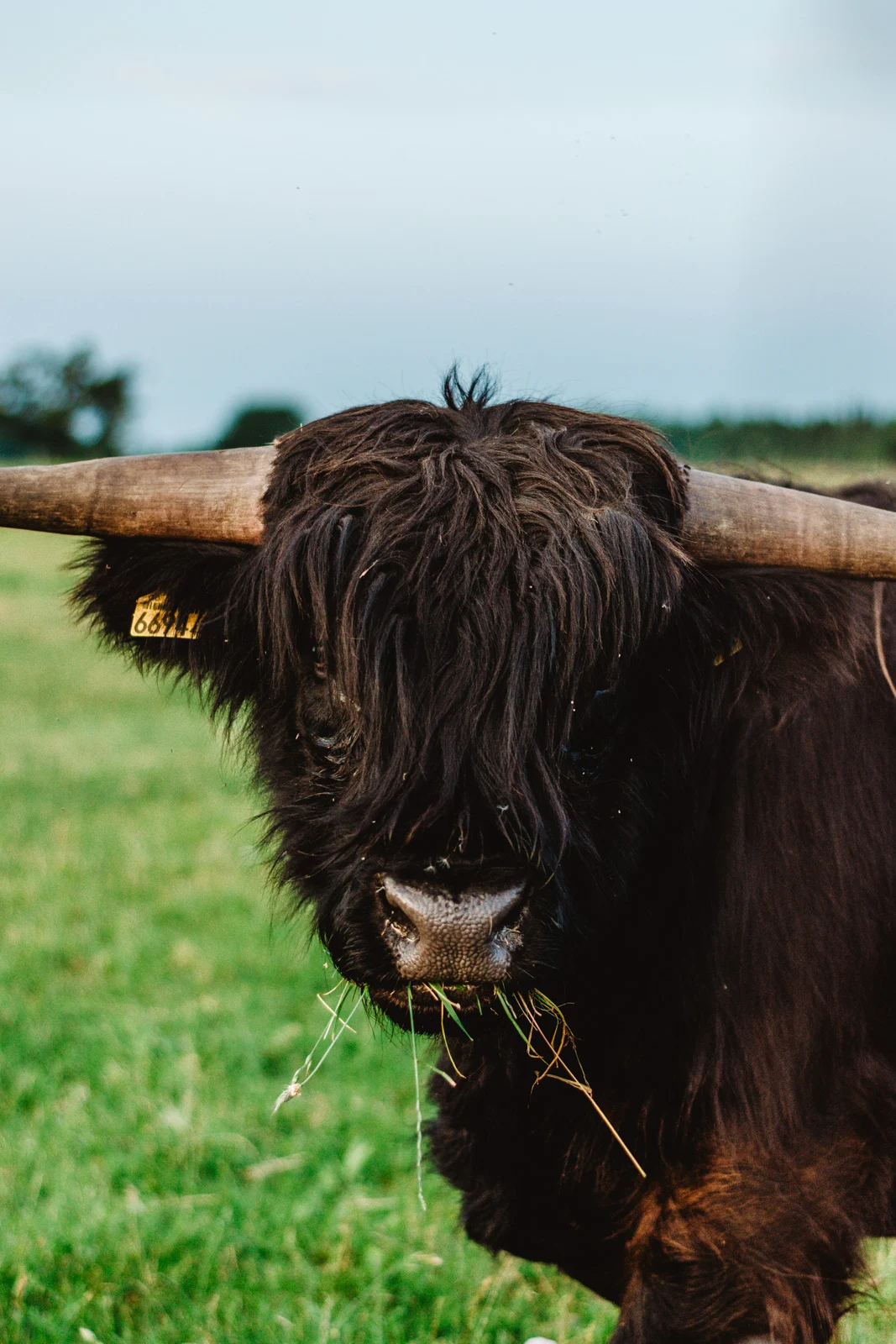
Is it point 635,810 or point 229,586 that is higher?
point 229,586

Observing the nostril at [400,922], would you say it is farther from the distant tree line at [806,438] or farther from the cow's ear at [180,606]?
the distant tree line at [806,438]

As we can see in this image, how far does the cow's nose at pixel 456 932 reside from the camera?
2508 millimetres

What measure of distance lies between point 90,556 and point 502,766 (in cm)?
119

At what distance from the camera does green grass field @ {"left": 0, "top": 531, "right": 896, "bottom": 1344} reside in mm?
3633

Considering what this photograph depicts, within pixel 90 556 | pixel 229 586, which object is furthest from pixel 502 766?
pixel 90 556

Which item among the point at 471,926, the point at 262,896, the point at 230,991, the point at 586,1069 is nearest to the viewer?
the point at 471,926

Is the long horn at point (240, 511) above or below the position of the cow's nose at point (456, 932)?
above

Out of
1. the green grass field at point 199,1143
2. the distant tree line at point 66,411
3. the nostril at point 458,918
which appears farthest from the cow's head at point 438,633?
the distant tree line at point 66,411

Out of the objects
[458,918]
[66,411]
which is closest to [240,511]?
[458,918]

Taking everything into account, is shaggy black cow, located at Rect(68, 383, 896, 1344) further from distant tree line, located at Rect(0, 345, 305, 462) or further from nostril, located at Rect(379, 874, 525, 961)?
distant tree line, located at Rect(0, 345, 305, 462)

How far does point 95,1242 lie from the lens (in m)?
3.81

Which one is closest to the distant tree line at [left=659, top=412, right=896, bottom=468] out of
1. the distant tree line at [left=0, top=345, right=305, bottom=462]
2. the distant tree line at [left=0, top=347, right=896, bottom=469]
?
the distant tree line at [left=0, top=347, right=896, bottom=469]

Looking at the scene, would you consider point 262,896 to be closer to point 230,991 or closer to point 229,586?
point 230,991

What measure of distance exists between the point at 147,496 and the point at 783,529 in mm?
1375
